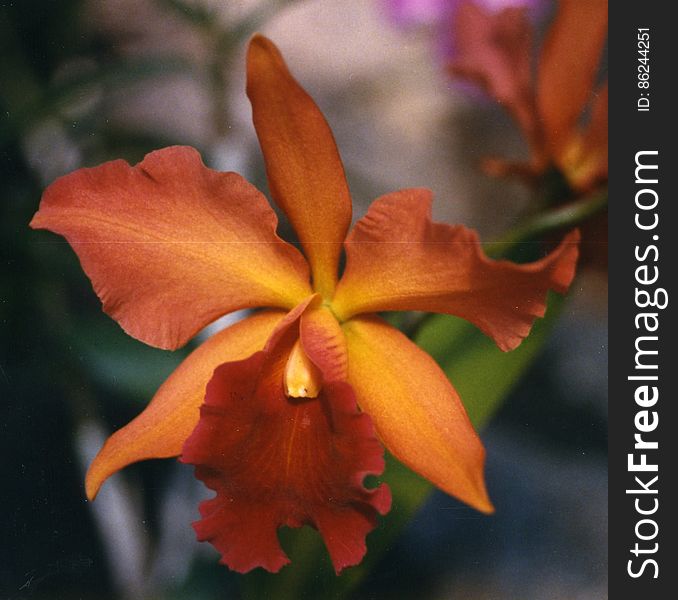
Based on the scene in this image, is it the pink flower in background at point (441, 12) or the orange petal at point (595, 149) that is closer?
the orange petal at point (595, 149)

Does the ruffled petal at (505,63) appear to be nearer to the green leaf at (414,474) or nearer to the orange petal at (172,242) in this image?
the green leaf at (414,474)

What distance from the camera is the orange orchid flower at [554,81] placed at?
0.75 metres

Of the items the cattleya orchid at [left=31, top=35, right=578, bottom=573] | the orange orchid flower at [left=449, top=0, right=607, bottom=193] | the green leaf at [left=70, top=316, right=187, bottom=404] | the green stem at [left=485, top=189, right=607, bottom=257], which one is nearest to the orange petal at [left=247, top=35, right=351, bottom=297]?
the cattleya orchid at [left=31, top=35, right=578, bottom=573]

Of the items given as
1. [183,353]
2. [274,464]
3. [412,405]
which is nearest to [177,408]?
[274,464]

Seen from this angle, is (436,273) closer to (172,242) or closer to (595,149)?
(172,242)

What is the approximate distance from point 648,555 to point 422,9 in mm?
730

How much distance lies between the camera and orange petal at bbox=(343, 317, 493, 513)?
0.56 metres

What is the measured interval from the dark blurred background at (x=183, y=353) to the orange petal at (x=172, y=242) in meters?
0.35

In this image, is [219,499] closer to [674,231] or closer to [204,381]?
[204,381]

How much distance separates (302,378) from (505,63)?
0.48 m

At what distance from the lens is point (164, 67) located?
1006 millimetres

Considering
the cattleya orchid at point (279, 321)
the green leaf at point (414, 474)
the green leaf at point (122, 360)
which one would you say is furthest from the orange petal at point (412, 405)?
the green leaf at point (122, 360)

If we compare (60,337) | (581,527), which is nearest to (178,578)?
(60,337)

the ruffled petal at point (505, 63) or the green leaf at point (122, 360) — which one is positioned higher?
the ruffled petal at point (505, 63)
